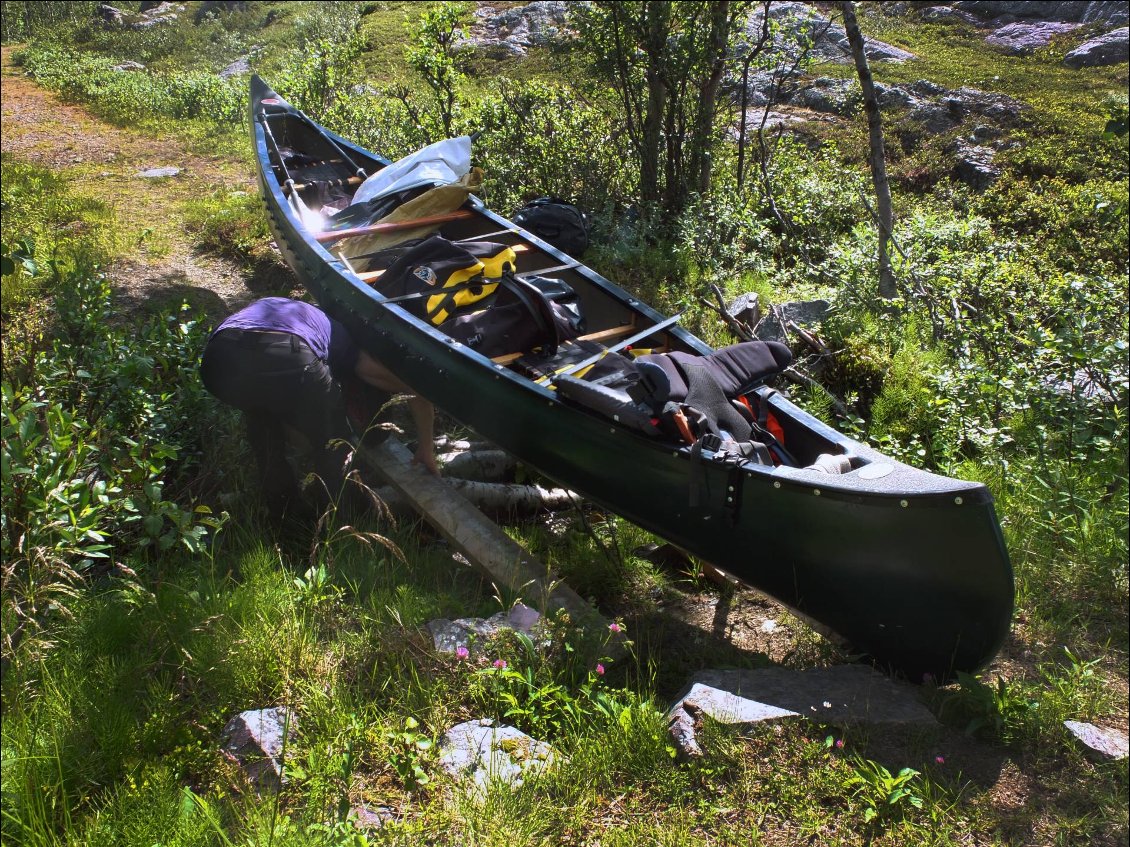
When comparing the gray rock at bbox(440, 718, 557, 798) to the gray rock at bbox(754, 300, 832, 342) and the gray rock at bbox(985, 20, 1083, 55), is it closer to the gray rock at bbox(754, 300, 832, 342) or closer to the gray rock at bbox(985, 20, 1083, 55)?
the gray rock at bbox(754, 300, 832, 342)

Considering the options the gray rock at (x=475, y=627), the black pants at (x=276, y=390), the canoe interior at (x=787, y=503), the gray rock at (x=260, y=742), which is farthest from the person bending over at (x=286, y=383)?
the gray rock at (x=260, y=742)

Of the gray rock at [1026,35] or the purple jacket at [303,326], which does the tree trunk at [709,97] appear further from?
the gray rock at [1026,35]

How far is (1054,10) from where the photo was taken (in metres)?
16.5

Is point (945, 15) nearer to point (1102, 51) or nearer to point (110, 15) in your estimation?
point (1102, 51)

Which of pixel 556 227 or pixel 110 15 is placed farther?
pixel 110 15

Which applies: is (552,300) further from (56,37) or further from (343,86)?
(56,37)

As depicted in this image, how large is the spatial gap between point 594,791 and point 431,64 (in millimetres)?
9466

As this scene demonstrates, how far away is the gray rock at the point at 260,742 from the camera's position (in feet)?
8.88

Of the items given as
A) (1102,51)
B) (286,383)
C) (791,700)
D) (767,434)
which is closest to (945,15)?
(1102,51)

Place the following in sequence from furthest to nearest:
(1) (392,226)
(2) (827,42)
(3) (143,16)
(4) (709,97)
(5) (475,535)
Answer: (3) (143,16) < (2) (827,42) < (4) (709,97) < (1) (392,226) < (5) (475,535)

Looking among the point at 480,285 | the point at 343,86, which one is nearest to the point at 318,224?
the point at 480,285

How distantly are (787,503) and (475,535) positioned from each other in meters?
1.55

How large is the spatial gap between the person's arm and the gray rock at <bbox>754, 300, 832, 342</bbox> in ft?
9.70

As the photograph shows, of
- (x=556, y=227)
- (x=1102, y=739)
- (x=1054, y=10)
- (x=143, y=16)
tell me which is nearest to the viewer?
(x=1102, y=739)
